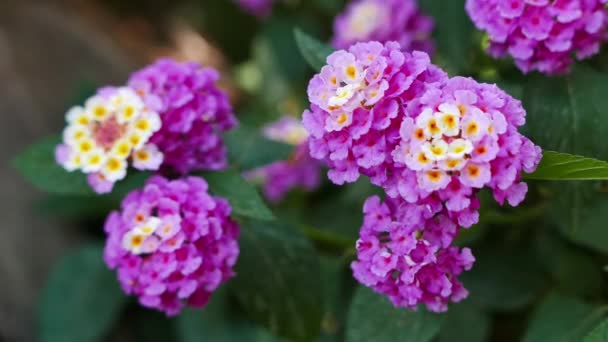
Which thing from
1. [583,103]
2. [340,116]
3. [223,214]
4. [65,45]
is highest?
[65,45]

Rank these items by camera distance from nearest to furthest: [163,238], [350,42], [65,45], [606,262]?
[163,238]
[606,262]
[350,42]
[65,45]

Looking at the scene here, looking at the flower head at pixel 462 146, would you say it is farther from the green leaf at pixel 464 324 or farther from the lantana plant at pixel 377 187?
the green leaf at pixel 464 324

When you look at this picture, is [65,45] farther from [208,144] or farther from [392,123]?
[392,123]

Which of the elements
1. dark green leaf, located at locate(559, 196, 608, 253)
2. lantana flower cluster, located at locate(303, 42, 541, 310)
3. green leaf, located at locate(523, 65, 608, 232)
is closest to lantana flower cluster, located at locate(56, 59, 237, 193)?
lantana flower cluster, located at locate(303, 42, 541, 310)

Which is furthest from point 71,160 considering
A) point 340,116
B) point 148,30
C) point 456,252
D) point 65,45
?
point 148,30

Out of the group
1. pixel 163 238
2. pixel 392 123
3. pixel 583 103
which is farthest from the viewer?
pixel 583 103

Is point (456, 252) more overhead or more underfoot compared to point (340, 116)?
more underfoot

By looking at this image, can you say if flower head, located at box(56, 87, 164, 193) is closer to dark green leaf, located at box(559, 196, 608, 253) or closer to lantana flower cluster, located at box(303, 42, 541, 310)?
lantana flower cluster, located at box(303, 42, 541, 310)
